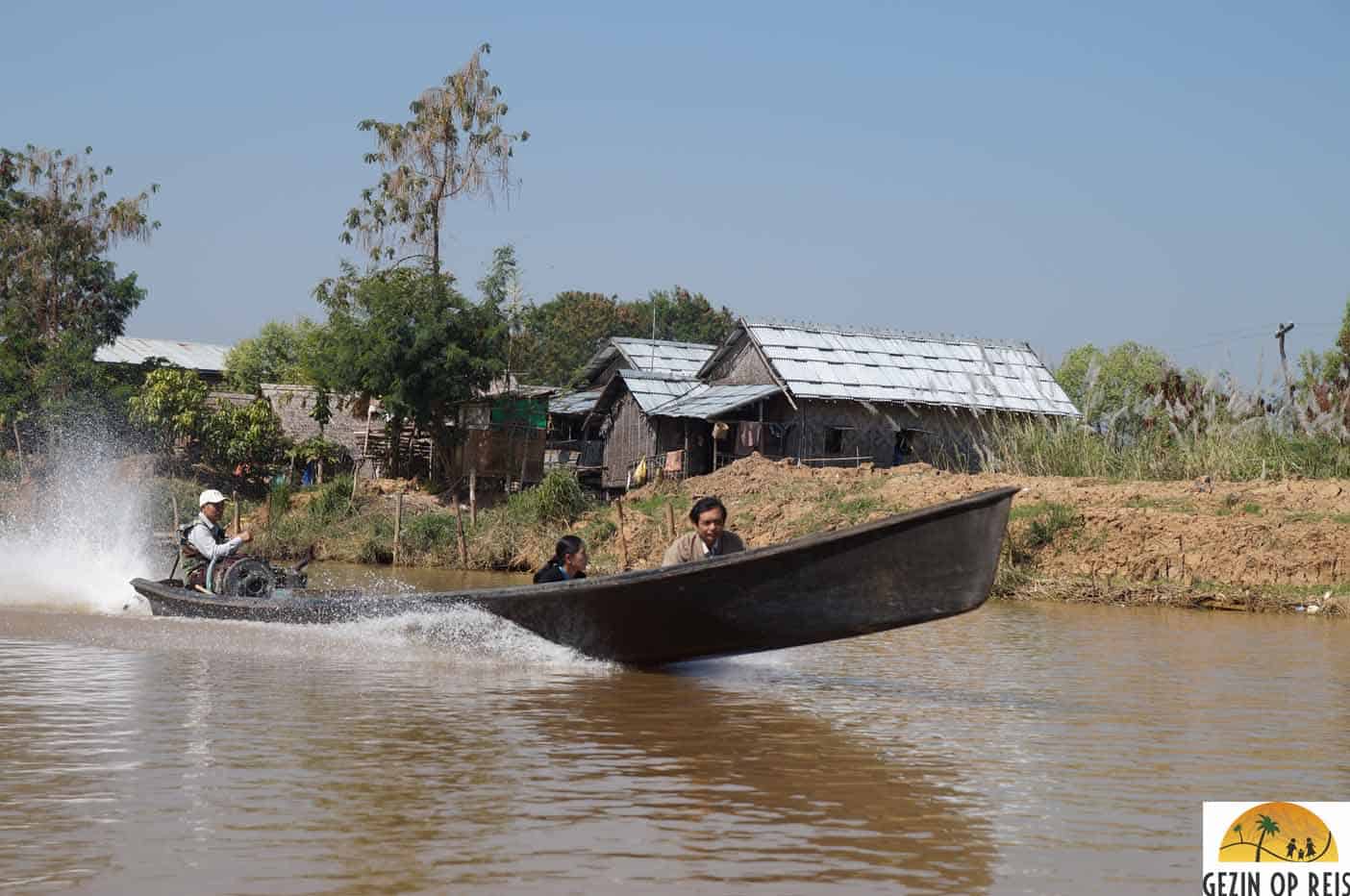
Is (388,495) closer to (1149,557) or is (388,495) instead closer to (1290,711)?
(1149,557)

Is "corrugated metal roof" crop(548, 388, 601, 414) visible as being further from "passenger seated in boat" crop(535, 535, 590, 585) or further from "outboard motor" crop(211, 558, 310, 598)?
"passenger seated in boat" crop(535, 535, 590, 585)

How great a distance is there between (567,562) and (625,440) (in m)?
23.8

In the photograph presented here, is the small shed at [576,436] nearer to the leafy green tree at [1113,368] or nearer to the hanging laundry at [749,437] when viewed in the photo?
the hanging laundry at [749,437]

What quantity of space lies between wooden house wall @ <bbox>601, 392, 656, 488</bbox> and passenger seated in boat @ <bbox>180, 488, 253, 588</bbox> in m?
20.3

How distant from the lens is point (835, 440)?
2966 cm

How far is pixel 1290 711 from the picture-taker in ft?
28.0

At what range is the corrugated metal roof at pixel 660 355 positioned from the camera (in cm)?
3834

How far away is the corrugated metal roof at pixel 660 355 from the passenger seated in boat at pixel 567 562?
27388mm

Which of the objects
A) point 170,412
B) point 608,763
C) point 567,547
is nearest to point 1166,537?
point 567,547

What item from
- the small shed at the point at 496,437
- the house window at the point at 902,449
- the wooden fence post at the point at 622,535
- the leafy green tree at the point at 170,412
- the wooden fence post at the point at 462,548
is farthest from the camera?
the leafy green tree at the point at 170,412

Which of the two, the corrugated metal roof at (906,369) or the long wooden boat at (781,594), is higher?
the corrugated metal roof at (906,369)

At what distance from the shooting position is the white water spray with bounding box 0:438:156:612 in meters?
15.4

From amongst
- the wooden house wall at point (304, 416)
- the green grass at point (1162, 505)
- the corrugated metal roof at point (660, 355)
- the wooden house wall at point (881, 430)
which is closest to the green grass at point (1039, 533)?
the green grass at point (1162, 505)

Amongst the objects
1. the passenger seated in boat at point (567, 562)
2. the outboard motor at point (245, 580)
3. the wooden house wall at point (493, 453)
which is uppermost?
the wooden house wall at point (493, 453)
